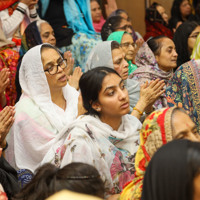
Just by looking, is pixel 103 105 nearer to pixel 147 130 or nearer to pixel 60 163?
pixel 60 163

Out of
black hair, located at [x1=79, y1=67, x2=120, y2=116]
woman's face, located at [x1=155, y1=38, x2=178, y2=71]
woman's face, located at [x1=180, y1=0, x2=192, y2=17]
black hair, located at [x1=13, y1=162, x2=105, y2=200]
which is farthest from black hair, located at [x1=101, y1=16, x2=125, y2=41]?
black hair, located at [x1=13, y1=162, x2=105, y2=200]

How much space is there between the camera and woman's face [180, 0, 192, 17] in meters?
6.09

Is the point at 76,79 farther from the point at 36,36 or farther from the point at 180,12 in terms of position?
the point at 180,12

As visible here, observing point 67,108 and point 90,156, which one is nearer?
point 90,156

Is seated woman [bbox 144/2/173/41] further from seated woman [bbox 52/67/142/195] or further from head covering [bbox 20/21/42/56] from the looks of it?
seated woman [bbox 52/67/142/195]

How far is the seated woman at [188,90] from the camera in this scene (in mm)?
2967

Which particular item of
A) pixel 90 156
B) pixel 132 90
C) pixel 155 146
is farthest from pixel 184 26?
pixel 155 146

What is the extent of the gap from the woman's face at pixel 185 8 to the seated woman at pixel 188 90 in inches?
128

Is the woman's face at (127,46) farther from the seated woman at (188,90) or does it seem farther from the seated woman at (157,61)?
the seated woman at (188,90)

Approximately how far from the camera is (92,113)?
2490 mm

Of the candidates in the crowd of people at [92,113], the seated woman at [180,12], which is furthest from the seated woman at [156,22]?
the crowd of people at [92,113]

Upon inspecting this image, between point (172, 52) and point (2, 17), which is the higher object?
point (2, 17)

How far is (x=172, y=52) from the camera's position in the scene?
3.92 metres

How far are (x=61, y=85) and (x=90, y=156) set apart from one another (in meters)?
0.90
